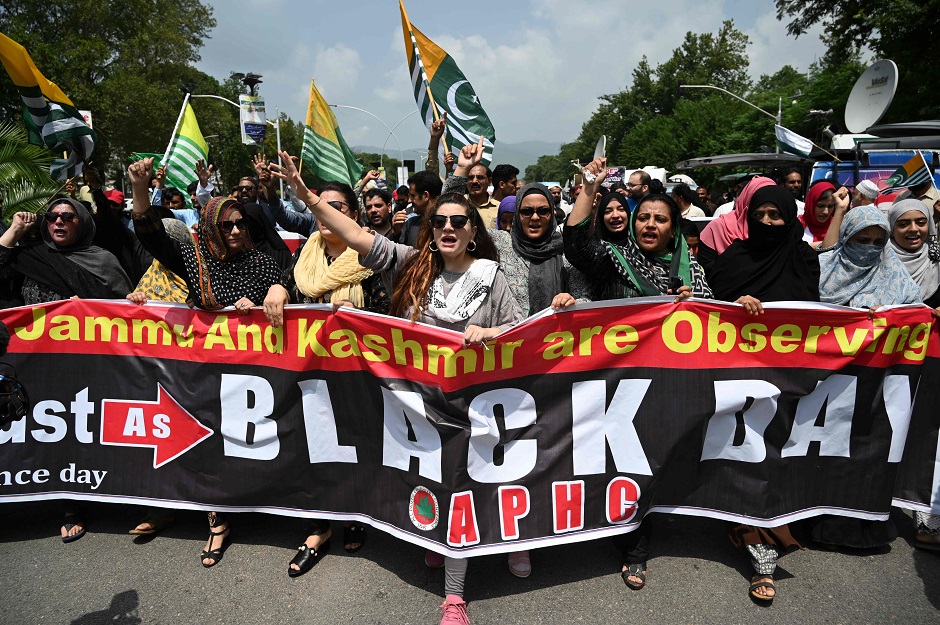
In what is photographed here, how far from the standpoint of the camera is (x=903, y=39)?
58.3 ft

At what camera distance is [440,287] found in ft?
10.1

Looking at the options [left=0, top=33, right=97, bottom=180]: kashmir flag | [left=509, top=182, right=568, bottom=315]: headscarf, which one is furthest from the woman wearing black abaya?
[left=0, top=33, right=97, bottom=180]: kashmir flag

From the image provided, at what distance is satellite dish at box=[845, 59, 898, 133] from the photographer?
10961 mm

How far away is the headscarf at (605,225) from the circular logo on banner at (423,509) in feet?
5.67

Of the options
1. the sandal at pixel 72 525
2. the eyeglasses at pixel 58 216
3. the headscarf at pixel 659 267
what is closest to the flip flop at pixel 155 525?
the sandal at pixel 72 525

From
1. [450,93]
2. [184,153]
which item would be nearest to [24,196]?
[184,153]

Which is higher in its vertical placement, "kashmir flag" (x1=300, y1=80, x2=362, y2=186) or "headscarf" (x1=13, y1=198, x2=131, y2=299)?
"kashmir flag" (x1=300, y1=80, x2=362, y2=186)

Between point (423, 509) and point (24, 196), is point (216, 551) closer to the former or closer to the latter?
point (423, 509)

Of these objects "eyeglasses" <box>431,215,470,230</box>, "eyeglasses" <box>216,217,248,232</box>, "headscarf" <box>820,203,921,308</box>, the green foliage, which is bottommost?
"headscarf" <box>820,203,921,308</box>

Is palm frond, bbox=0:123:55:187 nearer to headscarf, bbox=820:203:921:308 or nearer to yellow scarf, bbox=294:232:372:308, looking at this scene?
yellow scarf, bbox=294:232:372:308

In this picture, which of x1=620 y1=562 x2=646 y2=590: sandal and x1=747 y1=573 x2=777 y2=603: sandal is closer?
Result: x1=747 y1=573 x2=777 y2=603: sandal

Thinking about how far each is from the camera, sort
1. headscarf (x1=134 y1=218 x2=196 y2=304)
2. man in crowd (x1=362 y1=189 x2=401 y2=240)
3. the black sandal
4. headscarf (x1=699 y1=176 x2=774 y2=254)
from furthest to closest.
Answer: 1. man in crowd (x1=362 y1=189 x2=401 y2=240)
2. headscarf (x1=699 y1=176 x2=774 y2=254)
3. headscarf (x1=134 y1=218 x2=196 y2=304)
4. the black sandal

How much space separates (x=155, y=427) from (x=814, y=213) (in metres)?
5.01

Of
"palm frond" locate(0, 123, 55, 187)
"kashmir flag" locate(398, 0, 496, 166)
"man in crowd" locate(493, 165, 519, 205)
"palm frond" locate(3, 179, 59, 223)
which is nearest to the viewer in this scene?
"kashmir flag" locate(398, 0, 496, 166)
